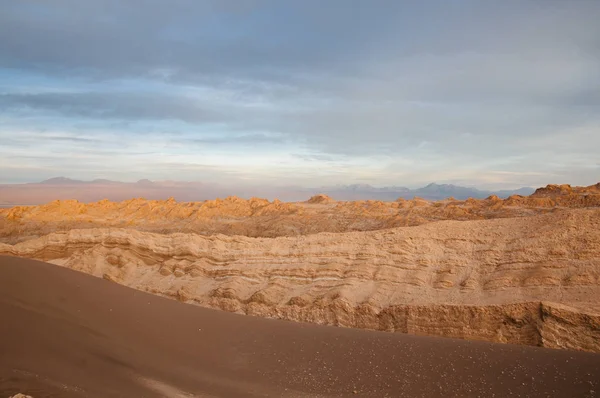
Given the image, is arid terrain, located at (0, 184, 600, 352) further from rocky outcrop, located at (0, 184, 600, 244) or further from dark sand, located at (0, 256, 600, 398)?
rocky outcrop, located at (0, 184, 600, 244)

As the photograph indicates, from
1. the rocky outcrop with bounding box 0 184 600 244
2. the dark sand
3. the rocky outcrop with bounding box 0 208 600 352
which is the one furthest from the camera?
the rocky outcrop with bounding box 0 184 600 244

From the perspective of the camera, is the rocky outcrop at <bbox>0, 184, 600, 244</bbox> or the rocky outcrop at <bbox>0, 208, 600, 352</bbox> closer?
the rocky outcrop at <bbox>0, 208, 600, 352</bbox>

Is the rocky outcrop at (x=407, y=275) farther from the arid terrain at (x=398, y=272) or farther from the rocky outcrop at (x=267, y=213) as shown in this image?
the rocky outcrop at (x=267, y=213)

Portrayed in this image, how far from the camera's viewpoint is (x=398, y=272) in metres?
9.20

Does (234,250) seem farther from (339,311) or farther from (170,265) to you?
(339,311)

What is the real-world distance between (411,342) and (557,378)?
201 centimetres

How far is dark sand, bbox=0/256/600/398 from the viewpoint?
18.9ft

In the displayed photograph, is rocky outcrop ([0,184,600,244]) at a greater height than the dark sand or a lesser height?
greater

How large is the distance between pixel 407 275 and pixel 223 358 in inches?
157

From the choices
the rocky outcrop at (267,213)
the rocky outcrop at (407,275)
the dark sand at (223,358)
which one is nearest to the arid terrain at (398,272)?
the rocky outcrop at (407,275)

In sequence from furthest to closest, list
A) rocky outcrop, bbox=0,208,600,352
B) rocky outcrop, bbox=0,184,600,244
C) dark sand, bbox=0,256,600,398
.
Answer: rocky outcrop, bbox=0,184,600,244, rocky outcrop, bbox=0,208,600,352, dark sand, bbox=0,256,600,398

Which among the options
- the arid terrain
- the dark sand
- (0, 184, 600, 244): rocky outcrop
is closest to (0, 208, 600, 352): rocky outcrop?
the arid terrain

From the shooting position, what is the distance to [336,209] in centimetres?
2388

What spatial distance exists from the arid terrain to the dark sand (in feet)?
2.62
